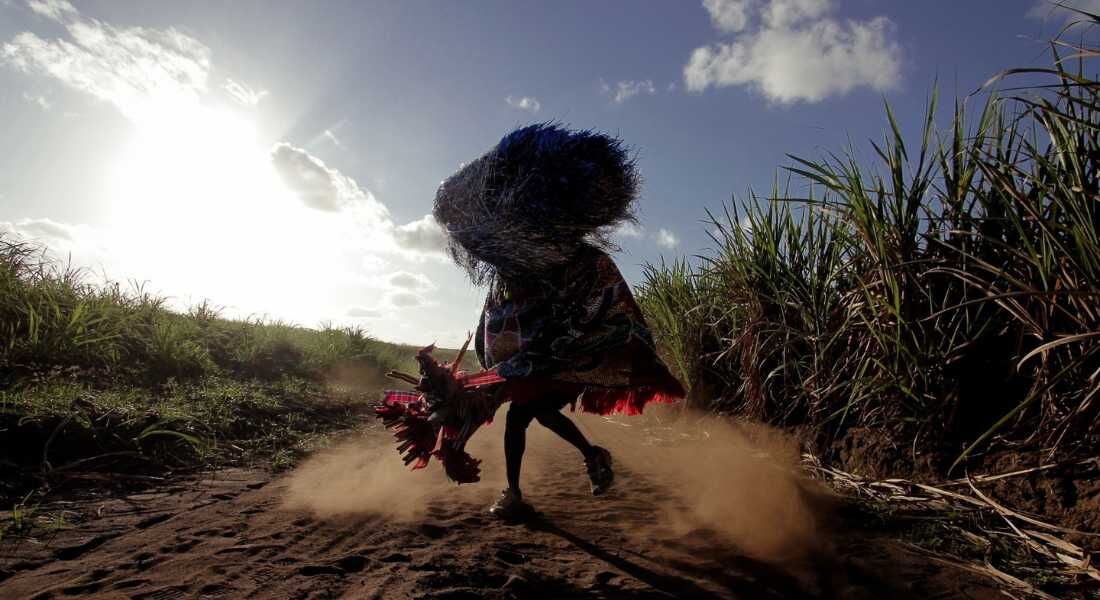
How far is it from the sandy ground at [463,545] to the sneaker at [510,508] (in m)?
0.07

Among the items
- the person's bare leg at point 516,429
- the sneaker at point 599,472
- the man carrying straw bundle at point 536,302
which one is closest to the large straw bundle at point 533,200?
the man carrying straw bundle at point 536,302

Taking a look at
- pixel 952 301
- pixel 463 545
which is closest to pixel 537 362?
pixel 463 545

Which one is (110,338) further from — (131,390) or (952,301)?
(952,301)

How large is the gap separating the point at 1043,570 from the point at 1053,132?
1514 mm

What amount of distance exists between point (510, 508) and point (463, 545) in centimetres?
40

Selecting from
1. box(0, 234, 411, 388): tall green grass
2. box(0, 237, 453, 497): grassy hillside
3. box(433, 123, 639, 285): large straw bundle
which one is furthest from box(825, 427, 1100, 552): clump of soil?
box(0, 234, 411, 388): tall green grass

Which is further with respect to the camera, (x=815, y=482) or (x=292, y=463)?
(x=292, y=463)

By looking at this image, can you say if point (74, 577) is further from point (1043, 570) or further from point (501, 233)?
point (1043, 570)

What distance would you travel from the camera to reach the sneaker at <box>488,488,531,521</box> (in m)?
2.38

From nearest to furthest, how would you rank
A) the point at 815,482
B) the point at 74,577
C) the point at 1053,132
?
the point at 74,577
the point at 1053,132
the point at 815,482

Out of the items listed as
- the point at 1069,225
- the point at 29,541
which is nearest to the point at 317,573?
the point at 29,541

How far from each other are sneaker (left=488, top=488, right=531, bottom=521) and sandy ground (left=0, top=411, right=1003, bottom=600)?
7 centimetres

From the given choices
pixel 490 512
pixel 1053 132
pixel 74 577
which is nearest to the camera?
pixel 74 577

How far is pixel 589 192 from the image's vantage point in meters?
2.53
